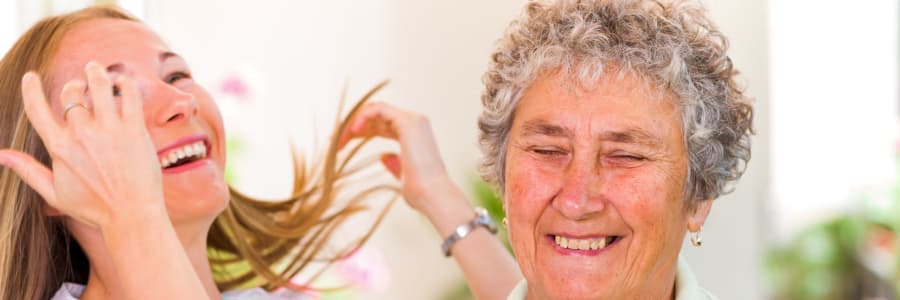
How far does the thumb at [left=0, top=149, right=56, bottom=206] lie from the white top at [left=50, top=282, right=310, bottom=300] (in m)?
0.40

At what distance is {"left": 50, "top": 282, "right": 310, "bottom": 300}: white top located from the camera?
2162mm

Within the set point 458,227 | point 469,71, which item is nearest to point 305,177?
point 458,227

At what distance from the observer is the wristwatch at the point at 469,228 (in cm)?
247

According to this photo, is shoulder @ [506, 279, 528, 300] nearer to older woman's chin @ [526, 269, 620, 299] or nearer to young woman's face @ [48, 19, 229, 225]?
older woman's chin @ [526, 269, 620, 299]

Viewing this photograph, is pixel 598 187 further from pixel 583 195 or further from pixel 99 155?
pixel 99 155

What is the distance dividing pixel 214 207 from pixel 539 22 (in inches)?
27.5

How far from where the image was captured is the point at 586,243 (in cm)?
183

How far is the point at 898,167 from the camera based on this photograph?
538cm

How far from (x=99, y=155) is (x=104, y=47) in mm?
460

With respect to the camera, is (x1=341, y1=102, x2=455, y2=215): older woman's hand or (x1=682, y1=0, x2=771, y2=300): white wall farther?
(x1=682, y1=0, x2=771, y2=300): white wall

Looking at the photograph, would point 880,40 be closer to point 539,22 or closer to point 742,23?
point 742,23

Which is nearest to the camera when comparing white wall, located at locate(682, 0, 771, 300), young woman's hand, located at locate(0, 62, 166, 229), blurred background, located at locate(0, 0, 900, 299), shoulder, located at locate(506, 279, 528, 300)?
young woman's hand, located at locate(0, 62, 166, 229)

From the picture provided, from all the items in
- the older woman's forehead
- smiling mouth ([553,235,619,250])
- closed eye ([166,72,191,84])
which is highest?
the older woman's forehead

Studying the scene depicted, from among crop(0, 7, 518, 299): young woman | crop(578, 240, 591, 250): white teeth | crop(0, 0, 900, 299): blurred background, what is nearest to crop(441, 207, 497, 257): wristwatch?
crop(0, 7, 518, 299): young woman
